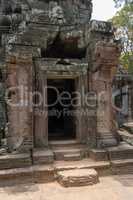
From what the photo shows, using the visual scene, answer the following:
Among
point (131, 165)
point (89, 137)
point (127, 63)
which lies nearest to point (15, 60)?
point (89, 137)

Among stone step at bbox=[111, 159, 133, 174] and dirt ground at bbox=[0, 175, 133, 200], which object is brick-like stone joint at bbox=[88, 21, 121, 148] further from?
dirt ground at bbox=[0, 175, 133, 200]

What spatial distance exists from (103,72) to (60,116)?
11.1ft

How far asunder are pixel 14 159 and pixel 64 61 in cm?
293

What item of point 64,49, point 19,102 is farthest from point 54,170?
Answer: point 64,49

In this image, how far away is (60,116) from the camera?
9.55 m

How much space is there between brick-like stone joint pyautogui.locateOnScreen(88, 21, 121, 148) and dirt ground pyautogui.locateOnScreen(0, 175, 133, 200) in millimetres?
1394

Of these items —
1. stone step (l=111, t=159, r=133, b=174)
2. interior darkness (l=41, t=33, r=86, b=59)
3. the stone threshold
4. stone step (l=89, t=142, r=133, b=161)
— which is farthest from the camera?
interior darkness (l=41, t=33, r=86, b=59)

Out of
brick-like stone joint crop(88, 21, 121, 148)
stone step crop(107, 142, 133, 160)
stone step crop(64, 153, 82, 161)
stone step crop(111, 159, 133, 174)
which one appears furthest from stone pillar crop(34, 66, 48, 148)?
stone step crop(111, 159, 133, 174)

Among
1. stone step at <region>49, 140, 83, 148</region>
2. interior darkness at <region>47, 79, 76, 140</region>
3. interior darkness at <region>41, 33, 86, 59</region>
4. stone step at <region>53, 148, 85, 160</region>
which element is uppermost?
interior darkness at <region>41, 33, 86, 59</region>

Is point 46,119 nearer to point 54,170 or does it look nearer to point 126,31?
point 54,170

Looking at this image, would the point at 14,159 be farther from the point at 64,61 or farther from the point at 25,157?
the point at 64,61

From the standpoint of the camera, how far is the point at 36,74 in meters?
6.45

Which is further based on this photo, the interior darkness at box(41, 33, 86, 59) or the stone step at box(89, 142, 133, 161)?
the interior darkness at box(41, 33, 86, 59)

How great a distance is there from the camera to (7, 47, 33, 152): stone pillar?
603 centimetres
